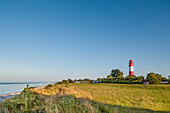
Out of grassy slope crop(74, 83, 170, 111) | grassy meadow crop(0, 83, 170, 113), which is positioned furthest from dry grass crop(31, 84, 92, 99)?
grassy slope crop(74, 83, 170, 111)

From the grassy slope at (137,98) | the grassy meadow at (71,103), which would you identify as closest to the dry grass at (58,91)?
the grassy meadow at (71,103)

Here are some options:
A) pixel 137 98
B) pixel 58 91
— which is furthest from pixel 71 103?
pixel 137 98

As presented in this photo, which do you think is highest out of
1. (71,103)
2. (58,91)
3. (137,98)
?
A: (71,103)

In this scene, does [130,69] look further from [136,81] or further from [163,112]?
[163,112]

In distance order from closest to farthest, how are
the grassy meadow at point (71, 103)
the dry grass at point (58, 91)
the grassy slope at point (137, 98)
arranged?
the grassy meadow at point (71, 103) < the dry grass at point (58, 91) < the grassy slope at point (137, 98)

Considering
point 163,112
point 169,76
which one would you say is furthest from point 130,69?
point 163,112

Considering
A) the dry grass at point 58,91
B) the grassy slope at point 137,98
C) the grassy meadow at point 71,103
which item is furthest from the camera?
the grassy slope at point 137,98

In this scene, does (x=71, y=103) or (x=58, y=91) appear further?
(x=58, y=91)

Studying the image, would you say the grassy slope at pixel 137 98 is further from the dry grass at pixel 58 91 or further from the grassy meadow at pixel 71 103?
the dry grass at pixel 58 91

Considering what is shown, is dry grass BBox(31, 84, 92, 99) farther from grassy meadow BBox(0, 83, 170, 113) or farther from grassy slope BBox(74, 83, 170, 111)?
grassy slope BBox(74, 83, 170, 111)

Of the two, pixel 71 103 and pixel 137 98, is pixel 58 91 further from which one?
pixel 137 98

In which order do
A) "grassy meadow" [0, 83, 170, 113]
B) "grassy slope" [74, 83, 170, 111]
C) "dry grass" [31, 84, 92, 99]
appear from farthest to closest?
"grassy slope" [74, 83, 170, 111] < "dry grass" [31, 84, 92, 99] < "grassy meadow" [0, 83, 170, 113]

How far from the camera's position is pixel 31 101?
249cm

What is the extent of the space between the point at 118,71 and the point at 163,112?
4057cm
